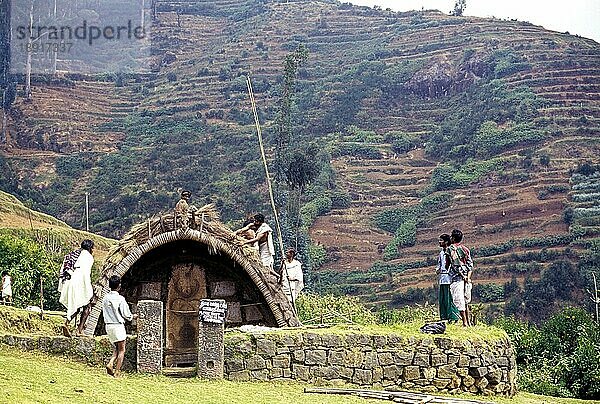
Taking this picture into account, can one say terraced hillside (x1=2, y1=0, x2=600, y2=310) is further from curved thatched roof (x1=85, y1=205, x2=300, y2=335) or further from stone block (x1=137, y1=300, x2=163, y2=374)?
stone block (x1=137, y1=300, x2=163, y2=374)

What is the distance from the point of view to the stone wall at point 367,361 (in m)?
10.2

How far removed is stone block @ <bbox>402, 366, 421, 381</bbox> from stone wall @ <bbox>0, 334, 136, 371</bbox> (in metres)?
3.20

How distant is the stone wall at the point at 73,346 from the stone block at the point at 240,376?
1.11 metres

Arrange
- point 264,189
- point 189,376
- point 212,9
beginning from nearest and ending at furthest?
1. point 189,376
2. point 264,189
3. point 212,9

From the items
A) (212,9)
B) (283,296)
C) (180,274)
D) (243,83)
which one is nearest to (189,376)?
(283,296)

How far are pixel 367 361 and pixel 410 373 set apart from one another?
0.55m

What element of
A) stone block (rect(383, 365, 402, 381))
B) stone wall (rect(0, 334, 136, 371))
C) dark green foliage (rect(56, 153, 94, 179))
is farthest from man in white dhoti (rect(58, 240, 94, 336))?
dark green foliage (rect(56, 153, 94, 179))

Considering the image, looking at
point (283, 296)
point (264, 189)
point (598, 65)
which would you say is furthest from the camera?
point (598, 65)

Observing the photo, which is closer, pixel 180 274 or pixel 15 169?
pixel 180 274

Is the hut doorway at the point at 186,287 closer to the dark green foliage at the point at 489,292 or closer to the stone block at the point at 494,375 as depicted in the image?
the stone block at the point at 494,375

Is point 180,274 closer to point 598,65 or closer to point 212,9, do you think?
point 598,65

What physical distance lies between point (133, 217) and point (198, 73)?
34151mm

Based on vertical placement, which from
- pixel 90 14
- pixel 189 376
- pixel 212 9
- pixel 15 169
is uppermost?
Answer: pixel 212 9

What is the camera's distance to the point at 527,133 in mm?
69438
